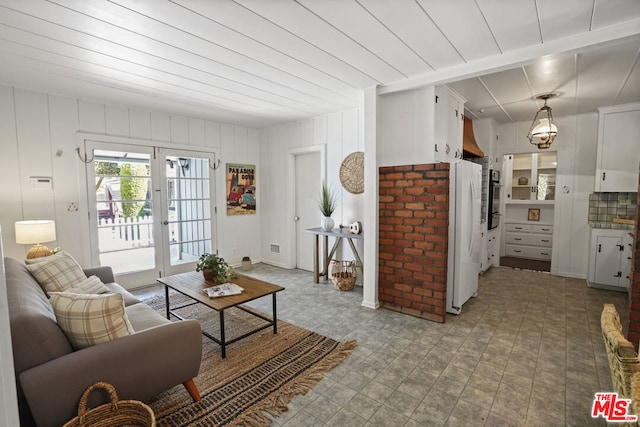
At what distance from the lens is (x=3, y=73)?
9.36 feet

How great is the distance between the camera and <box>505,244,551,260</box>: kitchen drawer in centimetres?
605

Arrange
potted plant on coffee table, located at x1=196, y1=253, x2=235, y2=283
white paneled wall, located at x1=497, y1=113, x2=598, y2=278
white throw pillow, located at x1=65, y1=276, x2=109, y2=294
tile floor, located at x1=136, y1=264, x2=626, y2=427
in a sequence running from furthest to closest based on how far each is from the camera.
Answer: white paneled wall, located at x1=497, y1=113, x2=598, y2=278
potted plant on coffee table, located at x1=196, y1=253, x2=235, y2=283
white throw pillow, located at x1=65, y1=276, x2=109, y2=294
tile floor, located at x1=136, y1=264, x2=626, y2=427

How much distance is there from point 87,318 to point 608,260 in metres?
5.67

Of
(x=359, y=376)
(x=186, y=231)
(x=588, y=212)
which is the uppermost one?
(x=588, y=212)

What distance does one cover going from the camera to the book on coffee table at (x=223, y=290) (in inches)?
103

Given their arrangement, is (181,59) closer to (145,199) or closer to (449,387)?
(145,199)

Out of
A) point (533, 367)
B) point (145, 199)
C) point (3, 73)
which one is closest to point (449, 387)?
point (533, 367)

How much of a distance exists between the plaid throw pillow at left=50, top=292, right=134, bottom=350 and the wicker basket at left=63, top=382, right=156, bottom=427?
9.6 inches

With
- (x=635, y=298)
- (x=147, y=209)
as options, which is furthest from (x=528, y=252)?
(x=147, y=209)

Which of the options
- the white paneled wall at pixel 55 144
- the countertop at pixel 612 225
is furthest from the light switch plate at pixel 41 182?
the countertop at pixel 612 225

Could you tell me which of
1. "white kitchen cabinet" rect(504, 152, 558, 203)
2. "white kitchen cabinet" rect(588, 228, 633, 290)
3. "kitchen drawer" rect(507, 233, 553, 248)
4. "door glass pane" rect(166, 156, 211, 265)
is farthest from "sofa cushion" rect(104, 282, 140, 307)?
"kitchen drawer" rect(507, 233, 553, 248)

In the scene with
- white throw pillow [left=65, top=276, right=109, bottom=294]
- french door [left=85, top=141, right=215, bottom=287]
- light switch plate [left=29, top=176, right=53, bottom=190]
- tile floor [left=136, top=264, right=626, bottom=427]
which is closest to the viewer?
tile floor [left=136, top=264, right=626, bottom=427]

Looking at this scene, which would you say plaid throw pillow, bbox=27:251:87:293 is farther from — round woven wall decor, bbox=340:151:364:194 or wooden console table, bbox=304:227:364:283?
round woven wall decor, bbox=340:151:364:194

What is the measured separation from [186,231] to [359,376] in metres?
3.62
